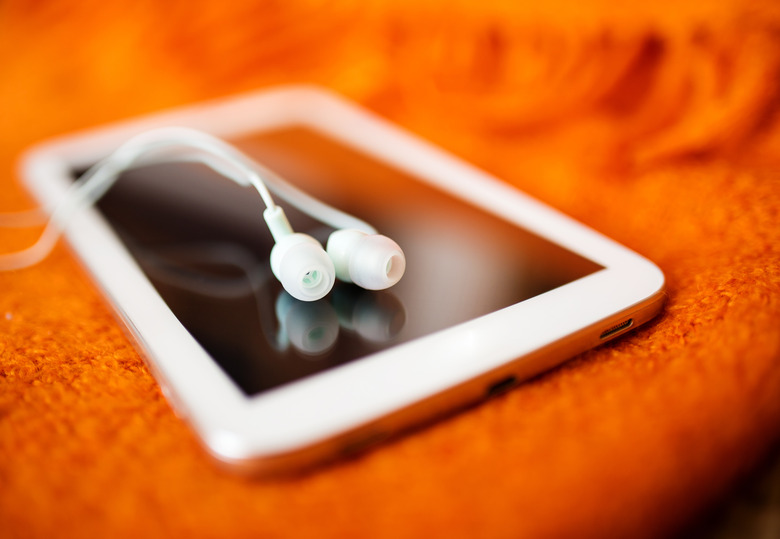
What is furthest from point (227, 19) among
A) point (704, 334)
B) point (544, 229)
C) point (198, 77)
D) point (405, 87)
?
point (704, 334)

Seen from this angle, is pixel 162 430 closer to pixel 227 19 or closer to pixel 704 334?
pixel 704 334

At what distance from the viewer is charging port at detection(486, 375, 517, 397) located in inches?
12.9

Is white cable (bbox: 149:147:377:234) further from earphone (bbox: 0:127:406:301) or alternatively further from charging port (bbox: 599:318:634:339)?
charging port (bbox: 599:318:634:339)

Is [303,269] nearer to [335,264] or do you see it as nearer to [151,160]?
[335,264]


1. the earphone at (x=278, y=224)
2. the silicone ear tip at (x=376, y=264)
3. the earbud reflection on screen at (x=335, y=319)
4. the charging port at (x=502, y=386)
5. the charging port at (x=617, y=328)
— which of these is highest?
the earphone at (x=278, y=224)

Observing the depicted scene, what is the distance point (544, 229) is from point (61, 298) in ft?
1.12

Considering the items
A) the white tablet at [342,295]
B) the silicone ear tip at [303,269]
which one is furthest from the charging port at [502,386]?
the silicone ear tip at [303,269]

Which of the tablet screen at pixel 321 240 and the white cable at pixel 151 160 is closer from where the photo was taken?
the tablet screen at pixel 321 240

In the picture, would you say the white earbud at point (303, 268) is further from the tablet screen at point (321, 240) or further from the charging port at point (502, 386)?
the charging port at point (502, 386)

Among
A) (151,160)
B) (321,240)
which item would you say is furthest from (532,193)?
(151,160)

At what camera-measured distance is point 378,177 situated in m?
0.54

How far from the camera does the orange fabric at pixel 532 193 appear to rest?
288mm

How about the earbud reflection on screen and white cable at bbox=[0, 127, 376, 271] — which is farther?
white cable at bbox=[0, 127, 376, 271]

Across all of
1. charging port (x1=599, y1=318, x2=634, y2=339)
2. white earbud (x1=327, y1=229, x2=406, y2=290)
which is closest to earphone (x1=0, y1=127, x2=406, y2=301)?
white earbud (x1=327, y1=229, x2=406, y2=290)
